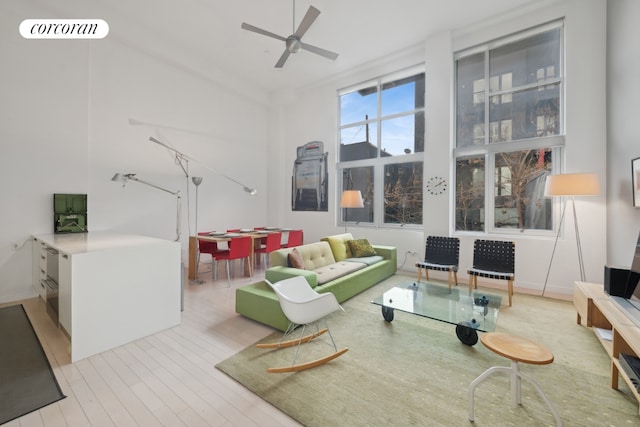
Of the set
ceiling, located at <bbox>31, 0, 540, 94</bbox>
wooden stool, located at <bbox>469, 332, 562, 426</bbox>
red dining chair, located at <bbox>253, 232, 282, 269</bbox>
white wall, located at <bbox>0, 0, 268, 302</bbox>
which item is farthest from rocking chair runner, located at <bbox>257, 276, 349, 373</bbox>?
ceiling, located at <bbox>31, 0, 540, 94</bbox>

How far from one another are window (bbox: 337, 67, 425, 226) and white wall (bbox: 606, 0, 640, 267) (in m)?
2.67

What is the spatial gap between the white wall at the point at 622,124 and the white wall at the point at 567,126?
5.4 inches

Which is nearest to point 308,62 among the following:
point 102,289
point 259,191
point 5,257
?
point 259,191

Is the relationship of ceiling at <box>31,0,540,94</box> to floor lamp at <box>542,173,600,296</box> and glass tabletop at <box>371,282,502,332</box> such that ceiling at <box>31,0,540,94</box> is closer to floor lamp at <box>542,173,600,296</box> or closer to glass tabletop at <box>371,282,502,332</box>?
floor lamp at <box>542,173,600,296</box>

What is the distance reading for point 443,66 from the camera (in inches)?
195

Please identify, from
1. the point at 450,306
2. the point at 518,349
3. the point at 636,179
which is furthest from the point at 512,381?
the point at 636,179

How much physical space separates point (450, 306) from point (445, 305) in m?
0.05

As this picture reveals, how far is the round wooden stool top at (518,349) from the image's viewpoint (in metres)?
1.64

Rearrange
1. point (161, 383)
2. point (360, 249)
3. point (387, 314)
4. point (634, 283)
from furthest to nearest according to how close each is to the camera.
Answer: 1. point (360, 249)
2. point (387, 314)
3. point (634, 283)
4. point (161, 383)

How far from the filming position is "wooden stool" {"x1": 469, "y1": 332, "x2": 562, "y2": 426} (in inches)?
64.7

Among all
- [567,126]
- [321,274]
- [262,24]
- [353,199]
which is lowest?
[321,274]

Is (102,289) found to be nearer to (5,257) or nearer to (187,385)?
(187,385)

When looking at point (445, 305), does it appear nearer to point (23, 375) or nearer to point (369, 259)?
point (369, 259)

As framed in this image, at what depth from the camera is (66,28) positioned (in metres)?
3.28
